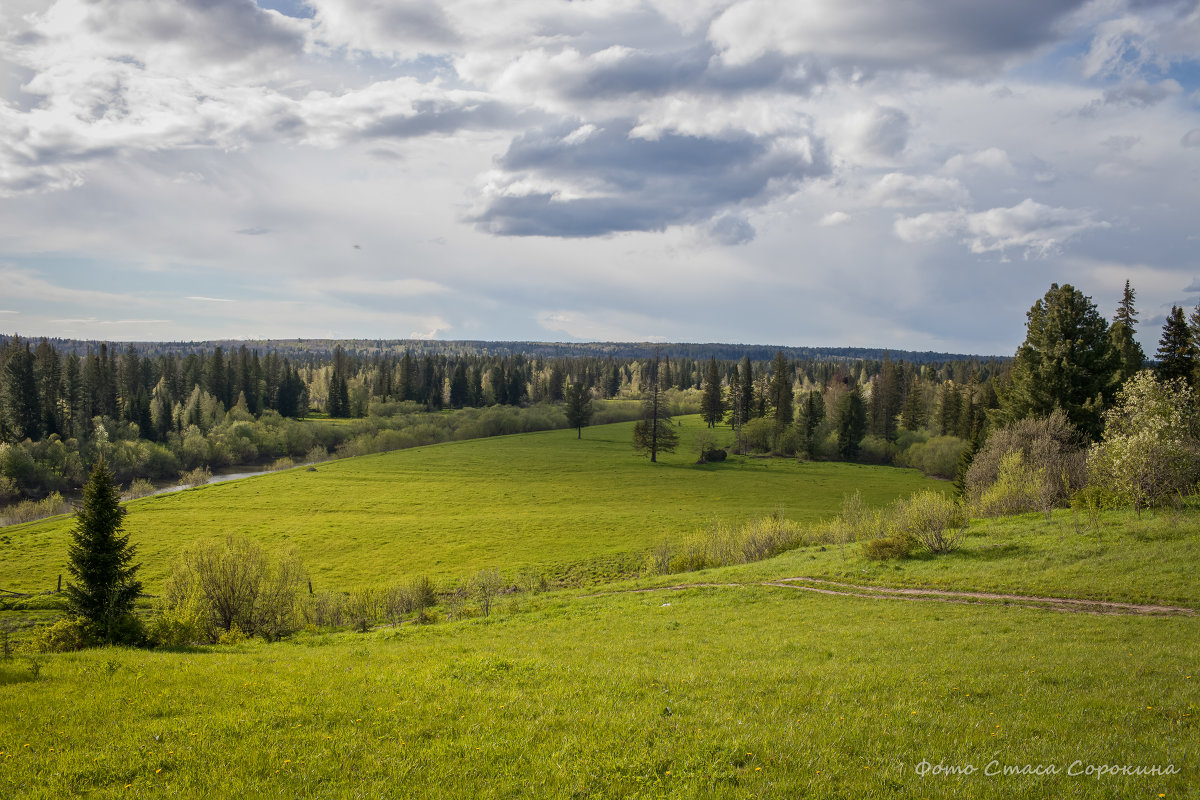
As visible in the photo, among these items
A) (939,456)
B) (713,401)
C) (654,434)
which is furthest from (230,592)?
(713,401)

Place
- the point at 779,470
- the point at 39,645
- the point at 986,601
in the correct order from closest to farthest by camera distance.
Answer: the point at 39,645 < the point at 986,601 < the point at 779,470

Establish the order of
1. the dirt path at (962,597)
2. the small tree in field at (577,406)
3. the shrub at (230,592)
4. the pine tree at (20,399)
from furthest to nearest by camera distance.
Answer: the small tree in field at (577,406)
the pine tree at (20,399)
the shrub at (230,592)
the dirt path at (962,597)

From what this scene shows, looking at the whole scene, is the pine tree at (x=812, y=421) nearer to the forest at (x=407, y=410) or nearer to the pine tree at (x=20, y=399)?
the forest at (x=407, y=410)

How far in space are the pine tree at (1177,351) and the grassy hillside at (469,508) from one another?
34.1m

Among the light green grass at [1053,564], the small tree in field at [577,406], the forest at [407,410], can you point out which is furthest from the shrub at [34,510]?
the light green grass at [1053,564]

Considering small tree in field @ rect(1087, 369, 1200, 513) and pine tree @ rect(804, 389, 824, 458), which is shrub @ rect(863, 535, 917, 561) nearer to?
small tree in field @ rect(1087, 369, 1200, 513)

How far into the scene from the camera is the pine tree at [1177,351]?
49.4m

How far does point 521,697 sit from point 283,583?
1204 inches

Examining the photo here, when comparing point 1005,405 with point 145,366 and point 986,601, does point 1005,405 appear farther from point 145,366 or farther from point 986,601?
point 145,366

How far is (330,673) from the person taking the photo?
13.4 m

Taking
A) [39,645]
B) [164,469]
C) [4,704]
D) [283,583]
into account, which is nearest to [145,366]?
[164,469]

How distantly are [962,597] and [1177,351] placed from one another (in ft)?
148

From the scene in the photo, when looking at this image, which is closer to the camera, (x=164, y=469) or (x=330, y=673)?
(x=330, y=673)

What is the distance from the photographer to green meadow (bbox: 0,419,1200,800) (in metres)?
8.27
